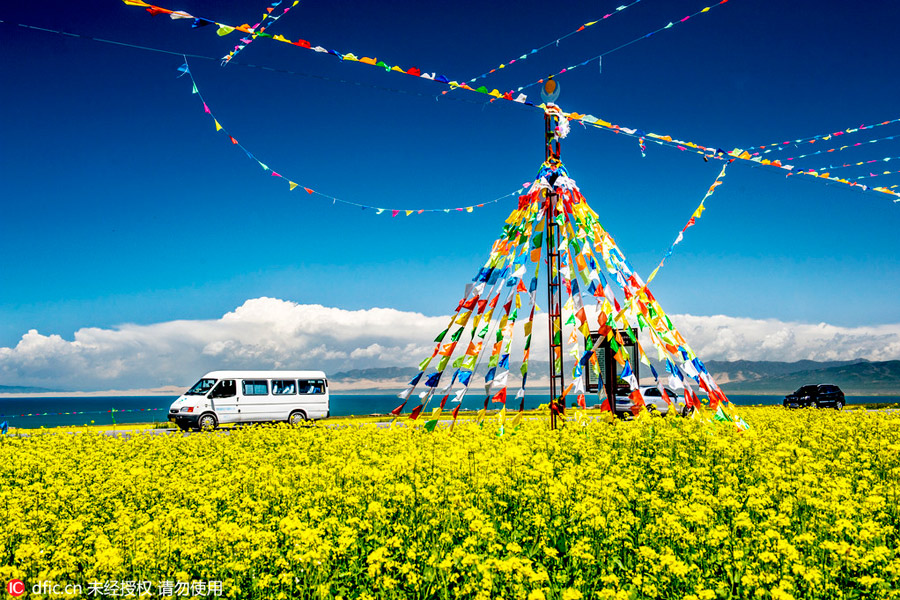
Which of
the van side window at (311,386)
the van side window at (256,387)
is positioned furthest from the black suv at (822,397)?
the van side window at (256,387)

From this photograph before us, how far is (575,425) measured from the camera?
33.7 feet

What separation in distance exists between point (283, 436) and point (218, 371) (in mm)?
10772

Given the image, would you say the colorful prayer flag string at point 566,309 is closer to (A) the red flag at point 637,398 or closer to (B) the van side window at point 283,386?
(A) the red flag at point 637,398

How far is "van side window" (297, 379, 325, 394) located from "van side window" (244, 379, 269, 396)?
54.7 inches

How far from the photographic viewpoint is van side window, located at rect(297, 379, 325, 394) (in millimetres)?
22438

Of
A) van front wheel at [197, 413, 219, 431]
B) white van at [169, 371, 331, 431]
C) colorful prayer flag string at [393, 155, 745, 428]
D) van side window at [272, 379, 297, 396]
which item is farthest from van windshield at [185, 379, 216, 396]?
colorful prayer flag string at [393, 155, 745, 428]

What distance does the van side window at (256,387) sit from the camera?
2088cm

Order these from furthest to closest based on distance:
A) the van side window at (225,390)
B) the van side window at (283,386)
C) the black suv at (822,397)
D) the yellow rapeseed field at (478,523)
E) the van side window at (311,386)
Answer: the black suv at (822,397), the van side window at (311,386), the van side window at (283,386), the van side window at (225,390), the yellow rapeseed field at (478,523)

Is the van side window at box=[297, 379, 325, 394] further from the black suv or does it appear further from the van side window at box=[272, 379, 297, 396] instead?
the black suv

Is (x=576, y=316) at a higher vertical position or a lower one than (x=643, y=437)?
higher

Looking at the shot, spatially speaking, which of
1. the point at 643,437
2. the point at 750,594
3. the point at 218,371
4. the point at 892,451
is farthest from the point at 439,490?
the point at 218,371

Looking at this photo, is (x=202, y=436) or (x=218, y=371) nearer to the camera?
(x=202, y=436)

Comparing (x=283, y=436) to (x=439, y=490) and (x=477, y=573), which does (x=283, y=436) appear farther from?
(x=477, y=573)

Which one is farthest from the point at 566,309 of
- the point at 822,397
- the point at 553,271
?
the point at 822,397
